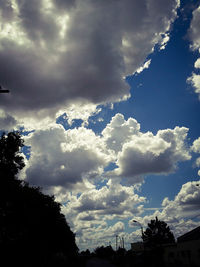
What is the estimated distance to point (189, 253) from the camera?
37.8 m

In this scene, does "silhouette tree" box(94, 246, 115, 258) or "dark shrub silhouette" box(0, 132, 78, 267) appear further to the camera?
"silhouette tree" box(94, 246, 115, 258)

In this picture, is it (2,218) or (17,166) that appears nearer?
(17,166)

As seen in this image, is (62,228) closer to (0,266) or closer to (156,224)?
(0,266)

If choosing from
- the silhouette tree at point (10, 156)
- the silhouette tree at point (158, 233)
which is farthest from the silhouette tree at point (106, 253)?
the silhouette tree at point (10, 156)

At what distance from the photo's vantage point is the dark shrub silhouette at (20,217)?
28.3 m

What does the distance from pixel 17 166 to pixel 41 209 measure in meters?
16.1

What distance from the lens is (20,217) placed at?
35875mm

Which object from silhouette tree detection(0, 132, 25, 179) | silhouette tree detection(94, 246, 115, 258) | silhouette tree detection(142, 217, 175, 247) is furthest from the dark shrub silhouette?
silhouette tree detection(94, 246, 115, 258)

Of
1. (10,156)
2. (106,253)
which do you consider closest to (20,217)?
(10,156)

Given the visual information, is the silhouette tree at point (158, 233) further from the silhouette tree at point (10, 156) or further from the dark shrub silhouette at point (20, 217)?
the silhouette tree at point (10, 156)

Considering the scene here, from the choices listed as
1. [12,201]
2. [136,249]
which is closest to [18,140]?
[12,201]

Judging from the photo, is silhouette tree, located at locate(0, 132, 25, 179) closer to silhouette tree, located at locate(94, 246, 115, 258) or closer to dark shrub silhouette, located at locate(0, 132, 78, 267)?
dark shrub silhouette, located at locate(0, 132, 78, 267)

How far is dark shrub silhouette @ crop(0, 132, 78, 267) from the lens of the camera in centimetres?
2831

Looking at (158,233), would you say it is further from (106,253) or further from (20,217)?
(20,217)
